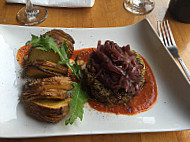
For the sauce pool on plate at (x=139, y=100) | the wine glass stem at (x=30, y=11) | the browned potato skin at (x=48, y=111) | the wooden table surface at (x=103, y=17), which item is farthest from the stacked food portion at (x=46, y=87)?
the wine glass stem at (x=30, y=11)

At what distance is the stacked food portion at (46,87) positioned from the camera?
67.7 inches

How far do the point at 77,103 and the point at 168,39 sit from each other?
1558 mm

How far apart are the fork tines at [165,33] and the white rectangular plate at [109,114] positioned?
26 cm

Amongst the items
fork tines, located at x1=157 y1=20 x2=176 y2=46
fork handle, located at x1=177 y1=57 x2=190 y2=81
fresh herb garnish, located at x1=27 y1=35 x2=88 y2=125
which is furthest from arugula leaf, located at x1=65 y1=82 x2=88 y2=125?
fork tines, located at x1=157 y1=20 x2=176 y2=46

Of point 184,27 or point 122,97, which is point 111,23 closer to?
point 184,27

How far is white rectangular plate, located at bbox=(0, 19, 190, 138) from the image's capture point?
5.76ft

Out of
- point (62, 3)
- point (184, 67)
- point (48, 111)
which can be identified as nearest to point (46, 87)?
point (48, 111)

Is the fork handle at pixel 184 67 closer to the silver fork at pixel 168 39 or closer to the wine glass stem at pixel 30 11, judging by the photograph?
the silver fork at pixel 168 39

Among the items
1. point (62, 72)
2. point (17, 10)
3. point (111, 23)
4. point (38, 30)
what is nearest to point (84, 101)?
point (62, 72)

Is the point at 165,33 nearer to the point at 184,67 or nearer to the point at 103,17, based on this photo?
the point at 184,67

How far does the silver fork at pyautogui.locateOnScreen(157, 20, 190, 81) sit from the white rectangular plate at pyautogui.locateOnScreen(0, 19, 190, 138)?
240 mm

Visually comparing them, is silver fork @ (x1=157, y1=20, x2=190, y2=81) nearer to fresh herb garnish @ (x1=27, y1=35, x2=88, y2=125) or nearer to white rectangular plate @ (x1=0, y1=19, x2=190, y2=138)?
white rectangular plate @ (x1=0, y1=19, x2=190, y2=138)

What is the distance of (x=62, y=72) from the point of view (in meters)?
2.06

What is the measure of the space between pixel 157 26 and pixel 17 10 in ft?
6.63
